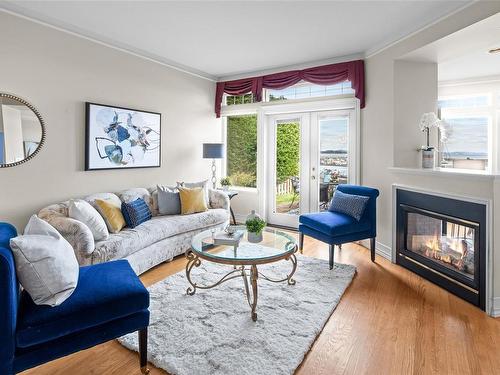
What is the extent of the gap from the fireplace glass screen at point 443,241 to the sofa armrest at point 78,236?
3.42 m

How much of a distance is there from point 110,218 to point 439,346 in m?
3.17

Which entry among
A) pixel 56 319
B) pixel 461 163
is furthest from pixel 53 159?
pixel 461 163

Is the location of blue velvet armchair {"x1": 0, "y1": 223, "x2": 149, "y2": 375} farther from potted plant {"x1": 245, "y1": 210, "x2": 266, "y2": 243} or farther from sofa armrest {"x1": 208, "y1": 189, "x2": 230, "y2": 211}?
sofa armrest {"x1": 208, "y1": 189, "x2": 230, "y2": 211}

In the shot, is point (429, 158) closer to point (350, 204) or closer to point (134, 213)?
point (350, 204)

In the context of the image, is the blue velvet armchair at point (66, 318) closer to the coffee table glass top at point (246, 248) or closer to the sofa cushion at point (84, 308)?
the sofa cushion at point (84, 308)

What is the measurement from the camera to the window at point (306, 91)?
458 centimetres

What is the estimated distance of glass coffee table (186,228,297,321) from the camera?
2352 mm

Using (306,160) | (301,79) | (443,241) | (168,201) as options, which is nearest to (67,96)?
(168,201)

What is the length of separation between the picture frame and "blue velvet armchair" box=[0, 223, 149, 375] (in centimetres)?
192

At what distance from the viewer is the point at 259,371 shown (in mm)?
1785

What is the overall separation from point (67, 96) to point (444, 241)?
443cm

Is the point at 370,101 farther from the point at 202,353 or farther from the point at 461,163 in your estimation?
the point at 202,353

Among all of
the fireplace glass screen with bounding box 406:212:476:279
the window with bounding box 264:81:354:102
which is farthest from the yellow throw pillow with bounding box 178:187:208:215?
the fireplace glass screen with bounding box 406:212:476:279

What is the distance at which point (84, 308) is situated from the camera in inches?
62.7
